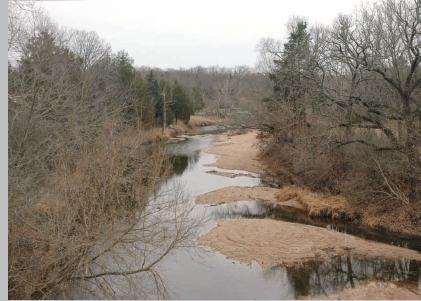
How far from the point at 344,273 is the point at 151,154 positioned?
31.8 feet

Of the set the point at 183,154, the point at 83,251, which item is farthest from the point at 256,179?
the point at 83,251

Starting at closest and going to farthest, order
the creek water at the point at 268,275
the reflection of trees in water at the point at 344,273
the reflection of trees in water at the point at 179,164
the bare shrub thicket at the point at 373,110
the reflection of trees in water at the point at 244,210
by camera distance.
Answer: the creek water at the point at 268,275 → the reflection of trees in water at the point at 344,273 → the bare shrub thicket at the point at 373,110 → the reflection of trees in water at the point at 244,210 → the reflection of trees in water at the point at 179,164

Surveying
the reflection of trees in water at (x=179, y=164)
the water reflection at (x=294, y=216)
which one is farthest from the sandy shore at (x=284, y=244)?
the reflection of trees in water at (x=179, y=164)

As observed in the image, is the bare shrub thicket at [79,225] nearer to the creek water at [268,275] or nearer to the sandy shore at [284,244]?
the creek water at [268,275]

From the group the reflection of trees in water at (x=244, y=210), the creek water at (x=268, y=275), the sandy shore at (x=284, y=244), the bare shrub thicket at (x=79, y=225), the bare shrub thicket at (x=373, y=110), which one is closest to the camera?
the bare shrub thicket at (x=79, y=225)

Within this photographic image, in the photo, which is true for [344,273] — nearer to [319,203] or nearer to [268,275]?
[268,275]

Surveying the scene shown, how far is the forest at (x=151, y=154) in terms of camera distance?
8.98 metres

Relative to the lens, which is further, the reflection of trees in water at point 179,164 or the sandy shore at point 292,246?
the reflection of trees in water at point 179,164

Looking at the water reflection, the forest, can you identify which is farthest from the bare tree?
the water reflection

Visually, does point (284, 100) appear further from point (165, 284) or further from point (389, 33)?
point (165, 284)

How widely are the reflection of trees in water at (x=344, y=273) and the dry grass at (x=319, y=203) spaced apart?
4564mm

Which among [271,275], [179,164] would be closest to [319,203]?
[271,275]

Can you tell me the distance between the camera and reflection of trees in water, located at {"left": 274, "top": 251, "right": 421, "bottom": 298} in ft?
34.5

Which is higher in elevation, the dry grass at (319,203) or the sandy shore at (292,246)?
the dry grass at (319,203)
